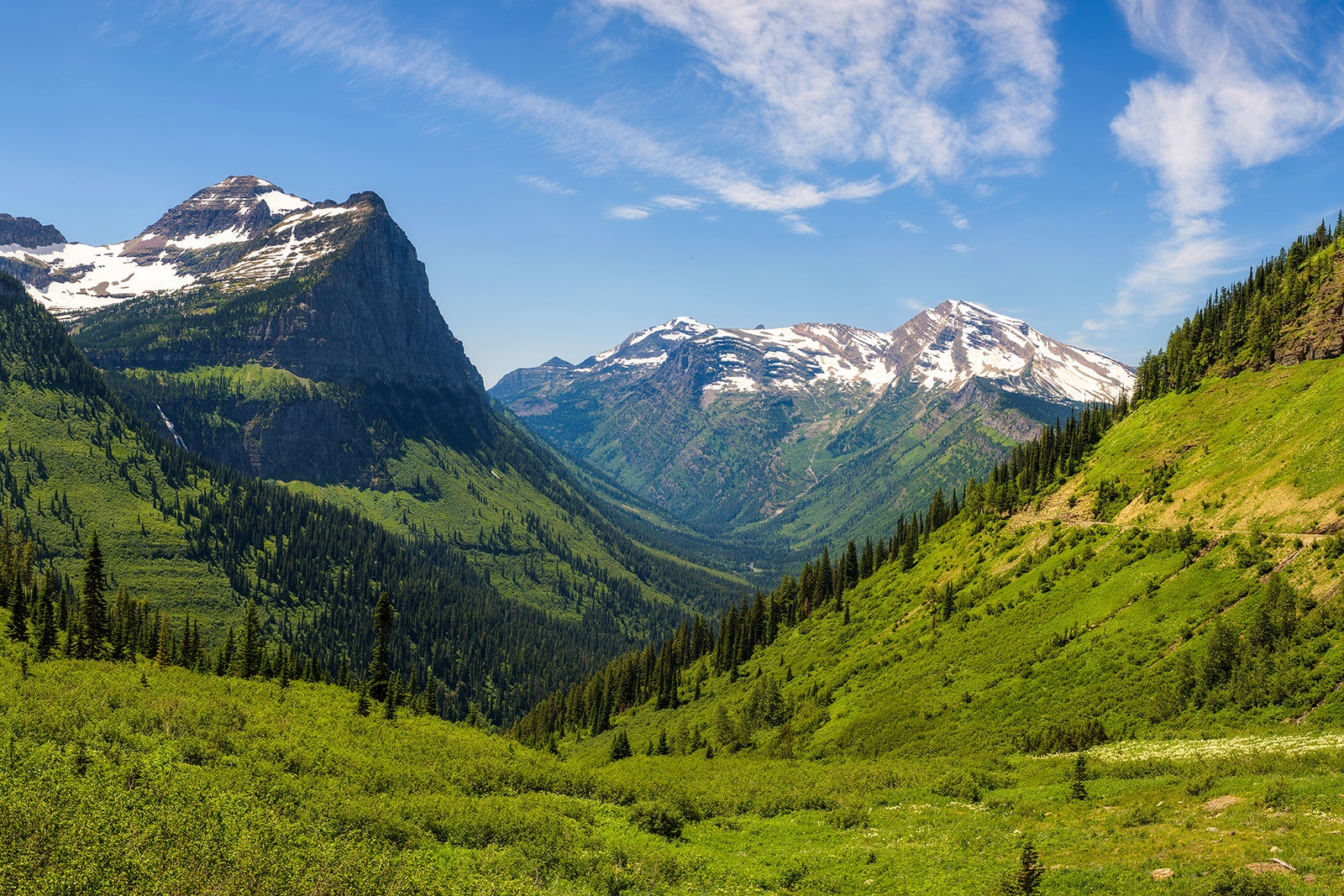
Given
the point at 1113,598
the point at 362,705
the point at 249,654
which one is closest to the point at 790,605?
the point at 1113,598

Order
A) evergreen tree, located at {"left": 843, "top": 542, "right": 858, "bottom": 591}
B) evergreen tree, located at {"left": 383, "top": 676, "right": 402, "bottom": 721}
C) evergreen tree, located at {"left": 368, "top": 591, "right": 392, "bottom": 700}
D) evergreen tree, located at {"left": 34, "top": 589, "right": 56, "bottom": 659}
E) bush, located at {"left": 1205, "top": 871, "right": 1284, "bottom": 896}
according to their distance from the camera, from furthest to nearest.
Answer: evergreen tree, located at {"left": 843, "top": 542, "right": 858, "bottom": 591} < evergreen tree, located at {"left": 34, "top": 589, "right": 56, "bottom": 659} < evergreen tree, located at {"left": 383, "top": 676, "right": 402, "bottom": 721} < evergreen tree, located at {"left": 368, "top": 591, "right": 392, "bottom": 700} < bush, located at {"left": 1205, "top": 871, "right": 1284, "bottom": 896}

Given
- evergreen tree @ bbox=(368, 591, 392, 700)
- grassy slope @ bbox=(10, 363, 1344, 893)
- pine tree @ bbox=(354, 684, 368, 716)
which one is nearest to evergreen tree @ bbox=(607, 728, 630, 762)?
grassy slope @ bbox=(10, 363, 1344, 893)

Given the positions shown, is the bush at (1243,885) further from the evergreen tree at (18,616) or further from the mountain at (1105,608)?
the evergreen tree at (18,616)

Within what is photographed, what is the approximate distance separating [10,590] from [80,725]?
91.6m

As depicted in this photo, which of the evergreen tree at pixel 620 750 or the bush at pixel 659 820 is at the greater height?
the bush at pixel 659 820

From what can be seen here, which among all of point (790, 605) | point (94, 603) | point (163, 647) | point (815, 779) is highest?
point (94, 603)

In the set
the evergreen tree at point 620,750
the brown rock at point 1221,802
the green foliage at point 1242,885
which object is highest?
the green foliage at point 1242,885

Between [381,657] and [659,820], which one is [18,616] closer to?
[381,657]

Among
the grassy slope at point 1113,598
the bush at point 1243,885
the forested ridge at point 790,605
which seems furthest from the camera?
the forested ridge at point 790,605

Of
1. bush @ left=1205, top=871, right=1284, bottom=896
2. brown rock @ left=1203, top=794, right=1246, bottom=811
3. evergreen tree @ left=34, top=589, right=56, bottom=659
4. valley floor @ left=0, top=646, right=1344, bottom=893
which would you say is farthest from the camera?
evergreen tree @ left=34, top=589, right=56, bottom=659

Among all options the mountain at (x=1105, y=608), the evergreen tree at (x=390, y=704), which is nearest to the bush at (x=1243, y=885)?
the mountain at (x=1105, y=608)

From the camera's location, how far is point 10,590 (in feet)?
390

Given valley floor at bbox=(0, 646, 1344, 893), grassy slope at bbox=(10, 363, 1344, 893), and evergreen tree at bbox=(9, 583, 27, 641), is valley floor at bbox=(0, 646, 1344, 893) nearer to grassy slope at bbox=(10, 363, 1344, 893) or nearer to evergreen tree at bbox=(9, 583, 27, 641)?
grassy slope at bbox=(10, 363, 1344, 893)

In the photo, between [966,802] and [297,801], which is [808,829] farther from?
[297,801]
